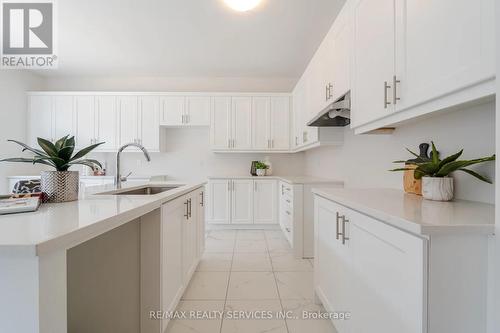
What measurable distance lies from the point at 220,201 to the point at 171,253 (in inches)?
94.8

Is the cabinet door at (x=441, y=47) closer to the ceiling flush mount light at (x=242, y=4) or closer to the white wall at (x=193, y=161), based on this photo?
the ceiling flush mount light at (x=242, y=4)

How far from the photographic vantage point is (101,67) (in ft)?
13.3

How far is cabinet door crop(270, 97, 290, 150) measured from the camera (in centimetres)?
416

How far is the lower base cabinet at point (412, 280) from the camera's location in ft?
2.39

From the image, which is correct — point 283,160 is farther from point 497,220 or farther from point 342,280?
point 497,220

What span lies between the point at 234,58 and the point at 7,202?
11.0 feet

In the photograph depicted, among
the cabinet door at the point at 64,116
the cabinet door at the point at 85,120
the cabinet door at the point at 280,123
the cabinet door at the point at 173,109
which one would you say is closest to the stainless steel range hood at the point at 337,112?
the cabinet door at the point at 280,123

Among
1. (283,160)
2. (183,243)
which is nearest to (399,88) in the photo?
(183,243)

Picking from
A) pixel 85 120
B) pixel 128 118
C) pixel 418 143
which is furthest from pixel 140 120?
pixel 418 143

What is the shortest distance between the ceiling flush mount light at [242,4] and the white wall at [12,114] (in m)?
3.92

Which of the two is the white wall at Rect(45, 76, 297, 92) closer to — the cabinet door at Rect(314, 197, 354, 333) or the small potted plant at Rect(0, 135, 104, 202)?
the cabinet door at Rect(314, 197, 354, 333)

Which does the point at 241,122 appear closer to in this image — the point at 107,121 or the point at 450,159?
the point at 107,121

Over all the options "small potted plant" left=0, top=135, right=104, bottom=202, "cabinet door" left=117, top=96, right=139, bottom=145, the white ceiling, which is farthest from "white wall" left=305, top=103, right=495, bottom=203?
"cabinet door" left=117, top=96, right=139, bottom=145

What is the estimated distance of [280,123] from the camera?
164 inches
